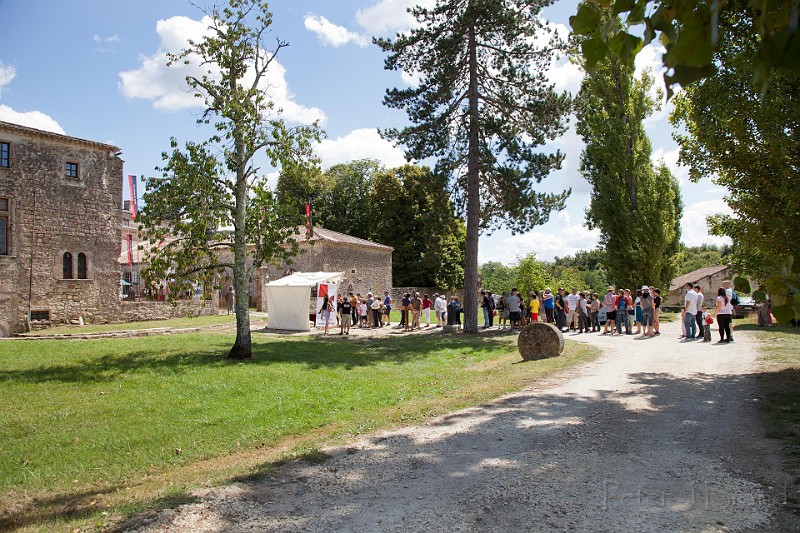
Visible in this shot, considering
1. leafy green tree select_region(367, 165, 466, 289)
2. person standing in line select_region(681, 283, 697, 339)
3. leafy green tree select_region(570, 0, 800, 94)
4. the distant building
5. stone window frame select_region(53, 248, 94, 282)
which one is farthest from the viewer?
the distant building

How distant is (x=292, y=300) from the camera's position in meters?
24.5

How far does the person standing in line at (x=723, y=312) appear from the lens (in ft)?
49.7

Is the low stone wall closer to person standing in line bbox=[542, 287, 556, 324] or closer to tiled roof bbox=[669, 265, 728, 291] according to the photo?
person standing in line bbox=[542, 287, 556, 324]

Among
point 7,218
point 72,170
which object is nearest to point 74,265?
point 7,218

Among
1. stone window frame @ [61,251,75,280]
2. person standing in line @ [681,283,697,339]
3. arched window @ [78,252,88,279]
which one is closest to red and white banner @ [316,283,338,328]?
arched window @ [78,252,88,279]

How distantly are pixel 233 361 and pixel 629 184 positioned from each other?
25.2 meters

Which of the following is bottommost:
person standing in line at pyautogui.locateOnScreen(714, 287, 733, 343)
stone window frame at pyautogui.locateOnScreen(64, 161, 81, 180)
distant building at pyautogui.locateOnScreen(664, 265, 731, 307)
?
person standing in line at pyautogui.locateOnScreen(714, 287, 733, 343)

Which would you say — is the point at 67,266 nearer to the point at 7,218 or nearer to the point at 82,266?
the point at 82,266

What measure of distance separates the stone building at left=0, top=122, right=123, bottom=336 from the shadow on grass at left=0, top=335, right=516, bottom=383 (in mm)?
10359

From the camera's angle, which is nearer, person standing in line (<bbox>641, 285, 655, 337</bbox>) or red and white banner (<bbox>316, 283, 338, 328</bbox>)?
person standing in line (<bbox>641, 285, 655, 337</bbox>)

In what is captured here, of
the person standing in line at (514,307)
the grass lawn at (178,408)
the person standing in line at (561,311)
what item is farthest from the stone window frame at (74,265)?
the person standing in line at (561,311)

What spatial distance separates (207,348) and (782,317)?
52.2ft

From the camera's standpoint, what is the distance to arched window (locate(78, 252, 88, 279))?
25812 mm

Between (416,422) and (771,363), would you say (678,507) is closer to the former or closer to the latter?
(416,422)
